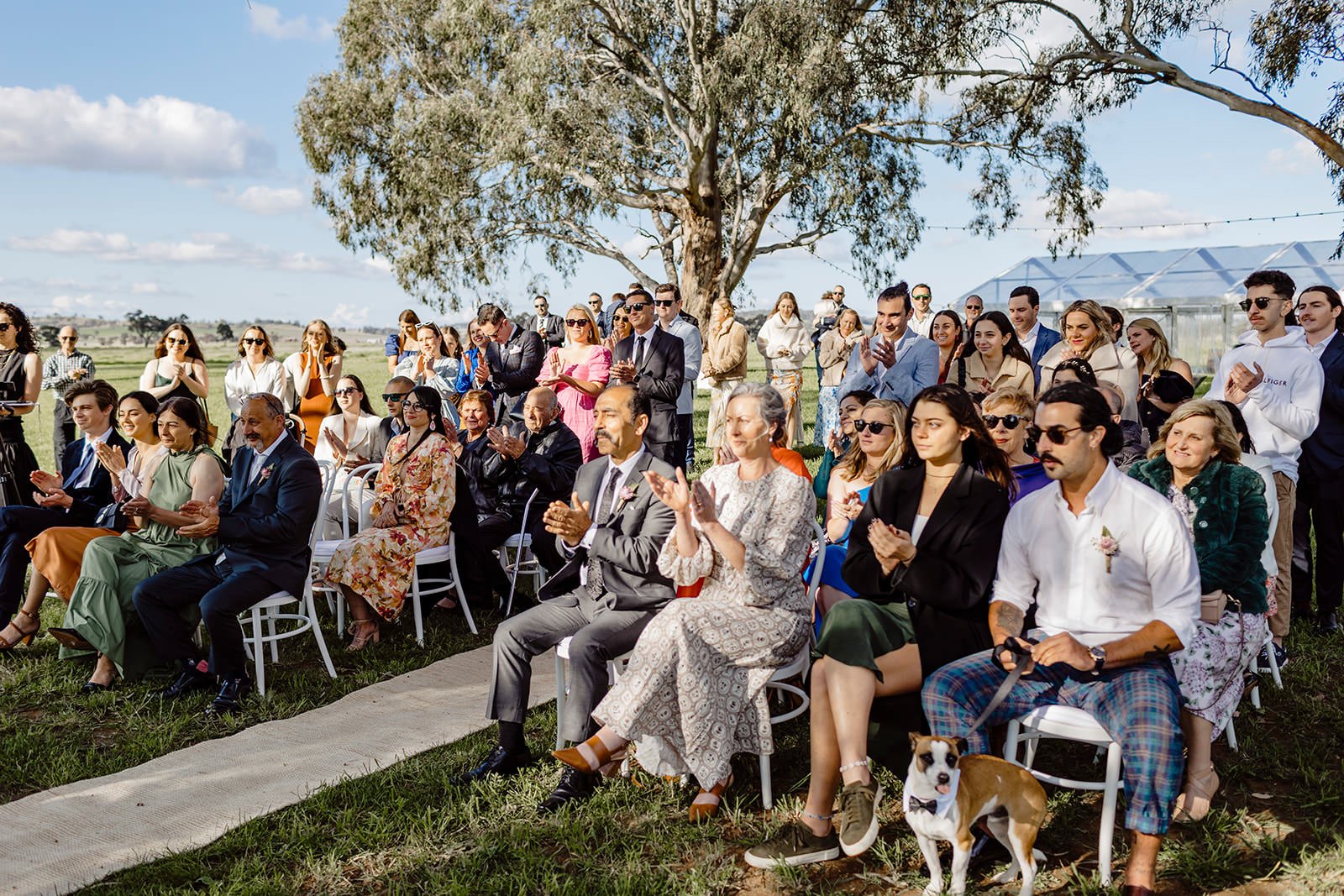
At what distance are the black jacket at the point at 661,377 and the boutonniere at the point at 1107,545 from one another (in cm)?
455

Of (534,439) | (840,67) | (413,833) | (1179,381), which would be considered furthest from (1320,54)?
(413,833)

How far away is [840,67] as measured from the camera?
1806cm

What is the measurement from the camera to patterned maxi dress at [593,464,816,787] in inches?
146

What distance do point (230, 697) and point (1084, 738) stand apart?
12.5 ft

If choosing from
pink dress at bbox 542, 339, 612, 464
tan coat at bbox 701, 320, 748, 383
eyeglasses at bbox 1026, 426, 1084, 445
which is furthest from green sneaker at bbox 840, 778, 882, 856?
tan coat at bbox 701, 320, 748, 383

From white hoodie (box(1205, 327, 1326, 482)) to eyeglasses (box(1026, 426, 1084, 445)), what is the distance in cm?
243

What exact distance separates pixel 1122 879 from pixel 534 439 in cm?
425

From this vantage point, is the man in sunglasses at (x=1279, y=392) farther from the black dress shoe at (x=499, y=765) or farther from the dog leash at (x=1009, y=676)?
the black dress shoe at (x=499, y=765)

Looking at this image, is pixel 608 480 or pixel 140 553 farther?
pixel 140 553

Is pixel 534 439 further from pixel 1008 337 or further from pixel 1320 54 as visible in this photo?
pixel 1320 54

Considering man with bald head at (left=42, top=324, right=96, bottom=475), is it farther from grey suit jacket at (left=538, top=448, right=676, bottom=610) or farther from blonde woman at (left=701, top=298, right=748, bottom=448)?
grey suit jacket at (left=538, top=448, right=676, bottom=610)

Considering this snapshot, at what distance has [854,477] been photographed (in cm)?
496

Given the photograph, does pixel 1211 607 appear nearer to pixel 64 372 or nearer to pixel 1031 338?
pixel 1031 338

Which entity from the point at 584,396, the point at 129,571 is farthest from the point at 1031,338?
the point at 129,571
